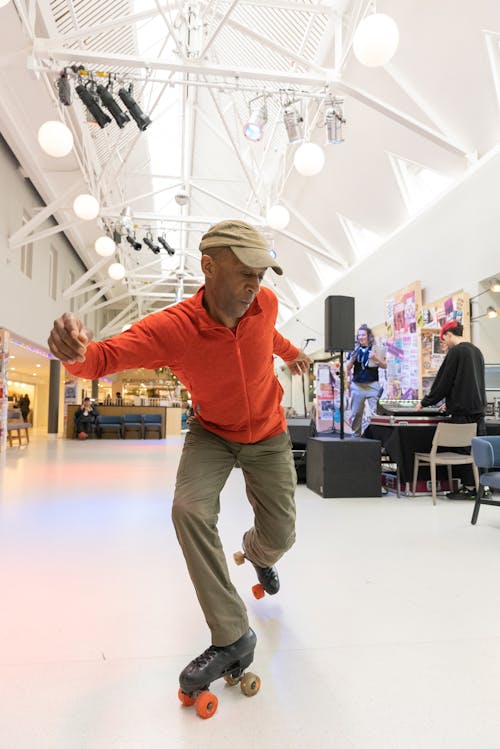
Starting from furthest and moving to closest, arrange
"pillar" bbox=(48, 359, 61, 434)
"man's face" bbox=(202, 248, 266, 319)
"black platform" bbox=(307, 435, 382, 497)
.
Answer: "pillar" bbox=(48, 359, 61, 434) < "black platform" bbox=(307, 435, 382, 497) < "man's face" bbox=(202, 248, 266, 319)

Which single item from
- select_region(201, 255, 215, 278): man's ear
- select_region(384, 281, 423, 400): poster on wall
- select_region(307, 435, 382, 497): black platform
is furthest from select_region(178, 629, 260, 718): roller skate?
select_region(384, 281, 423, 400): poster on wall

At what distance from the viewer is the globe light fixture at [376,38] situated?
3.97 metres

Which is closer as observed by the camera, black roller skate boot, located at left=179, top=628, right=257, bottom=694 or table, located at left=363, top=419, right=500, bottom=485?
black roller skate boot, located at left=179, top=628, right=257, bottom=694

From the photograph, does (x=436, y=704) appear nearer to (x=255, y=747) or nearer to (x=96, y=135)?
(x=255, y=747)

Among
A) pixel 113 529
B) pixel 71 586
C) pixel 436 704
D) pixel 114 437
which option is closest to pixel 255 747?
pixel 436 704

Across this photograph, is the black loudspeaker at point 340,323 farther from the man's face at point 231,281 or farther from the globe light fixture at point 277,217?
the man's face at point 231,281

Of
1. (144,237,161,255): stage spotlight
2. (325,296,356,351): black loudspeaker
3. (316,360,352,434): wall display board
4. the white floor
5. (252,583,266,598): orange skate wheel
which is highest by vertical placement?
(144,237,161,255): stage spotlight

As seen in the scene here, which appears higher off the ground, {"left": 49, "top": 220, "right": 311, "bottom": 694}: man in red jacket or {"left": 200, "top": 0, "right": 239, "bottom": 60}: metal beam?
{"left": 200, "top": 0, "right": 239, "bottom": 60}: metal beam

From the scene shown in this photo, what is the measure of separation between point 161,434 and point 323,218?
981 cm

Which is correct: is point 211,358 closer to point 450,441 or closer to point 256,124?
point 450,441

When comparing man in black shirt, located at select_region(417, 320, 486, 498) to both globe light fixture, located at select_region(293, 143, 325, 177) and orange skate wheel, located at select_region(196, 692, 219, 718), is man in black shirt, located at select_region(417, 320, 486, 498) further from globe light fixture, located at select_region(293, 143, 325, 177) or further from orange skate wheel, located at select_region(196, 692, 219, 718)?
orange skate wheel, located at select_region(196, 692, 219, 718)

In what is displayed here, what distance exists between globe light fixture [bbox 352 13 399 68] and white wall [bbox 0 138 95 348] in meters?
8.94

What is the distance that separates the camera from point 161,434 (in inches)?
722

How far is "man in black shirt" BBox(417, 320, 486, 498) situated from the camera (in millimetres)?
5086
